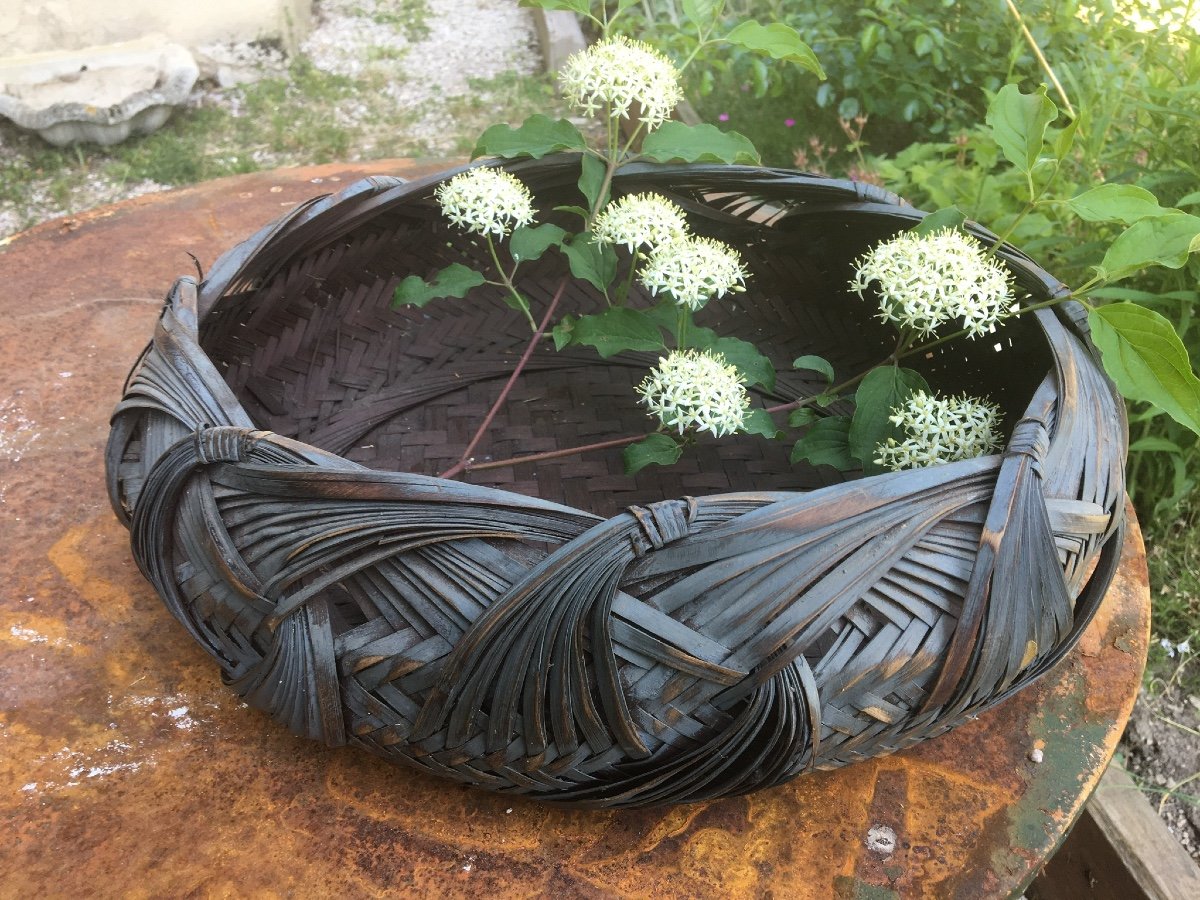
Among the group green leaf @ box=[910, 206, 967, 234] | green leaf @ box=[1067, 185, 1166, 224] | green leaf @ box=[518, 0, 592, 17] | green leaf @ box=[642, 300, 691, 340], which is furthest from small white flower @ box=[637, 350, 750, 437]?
green leaf @ box=[518, 0, 592, 17]

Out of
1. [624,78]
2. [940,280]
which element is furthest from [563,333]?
[940,280]

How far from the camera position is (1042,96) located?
887 millimetres

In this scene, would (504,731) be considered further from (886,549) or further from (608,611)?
(886,549)

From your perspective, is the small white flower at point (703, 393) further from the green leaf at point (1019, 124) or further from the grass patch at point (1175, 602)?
the grass patch at point (1175, 602)

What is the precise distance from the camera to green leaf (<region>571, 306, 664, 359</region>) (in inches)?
39.8

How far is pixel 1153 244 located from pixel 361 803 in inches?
32.7

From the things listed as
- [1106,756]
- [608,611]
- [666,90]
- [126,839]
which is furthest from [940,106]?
[126,839]

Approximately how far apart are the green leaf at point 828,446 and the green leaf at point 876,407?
0.07 feet

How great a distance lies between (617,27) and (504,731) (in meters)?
2.68

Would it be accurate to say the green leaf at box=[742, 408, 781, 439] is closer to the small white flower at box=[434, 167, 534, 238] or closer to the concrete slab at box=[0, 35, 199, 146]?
the small white flower at box=[434, 167, 534, 238]

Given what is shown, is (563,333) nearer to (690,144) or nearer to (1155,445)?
(690,144)

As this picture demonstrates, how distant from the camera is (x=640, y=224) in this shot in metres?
1.01

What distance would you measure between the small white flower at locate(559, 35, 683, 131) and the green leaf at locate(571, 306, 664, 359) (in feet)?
0.74

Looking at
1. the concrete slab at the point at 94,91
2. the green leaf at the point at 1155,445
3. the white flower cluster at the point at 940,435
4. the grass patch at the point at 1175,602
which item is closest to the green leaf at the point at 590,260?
the white flower cluster at the point at 940,435
